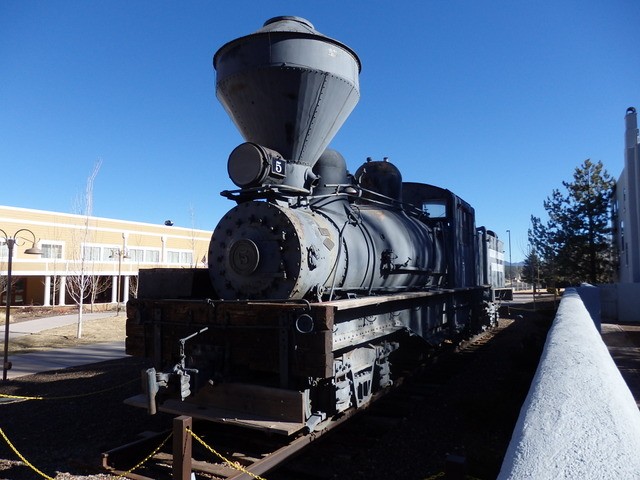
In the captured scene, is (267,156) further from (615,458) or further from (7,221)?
(7,221)

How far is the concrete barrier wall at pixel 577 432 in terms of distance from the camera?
139 centimetres

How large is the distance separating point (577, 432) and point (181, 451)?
332 centimetres

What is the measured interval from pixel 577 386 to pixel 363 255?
419 centimetres

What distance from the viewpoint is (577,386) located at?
2176mm

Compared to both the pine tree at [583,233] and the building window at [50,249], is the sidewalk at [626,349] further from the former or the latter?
the building window at [50,249]

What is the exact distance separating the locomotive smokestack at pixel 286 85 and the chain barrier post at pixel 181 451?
11.8 ft

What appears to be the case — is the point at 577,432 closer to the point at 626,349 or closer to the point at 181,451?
the point at 181,451

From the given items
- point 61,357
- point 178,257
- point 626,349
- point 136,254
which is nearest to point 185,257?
point 178,257

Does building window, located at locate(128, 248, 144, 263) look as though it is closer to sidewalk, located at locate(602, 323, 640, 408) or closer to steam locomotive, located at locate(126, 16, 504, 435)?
sidewalk, located at locate(602, 323, 640, 408)

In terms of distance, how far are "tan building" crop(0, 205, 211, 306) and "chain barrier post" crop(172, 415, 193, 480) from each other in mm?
22933

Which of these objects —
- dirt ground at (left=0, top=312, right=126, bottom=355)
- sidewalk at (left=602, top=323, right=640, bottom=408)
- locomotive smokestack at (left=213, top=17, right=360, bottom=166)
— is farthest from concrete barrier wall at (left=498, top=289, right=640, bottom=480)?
dirt ground at (left=0, top=312, right=126, bottom=355)

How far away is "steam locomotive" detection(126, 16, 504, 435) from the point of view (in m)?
4.83

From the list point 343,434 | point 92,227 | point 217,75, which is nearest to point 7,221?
point 92,227

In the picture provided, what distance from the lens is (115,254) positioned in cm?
3406
